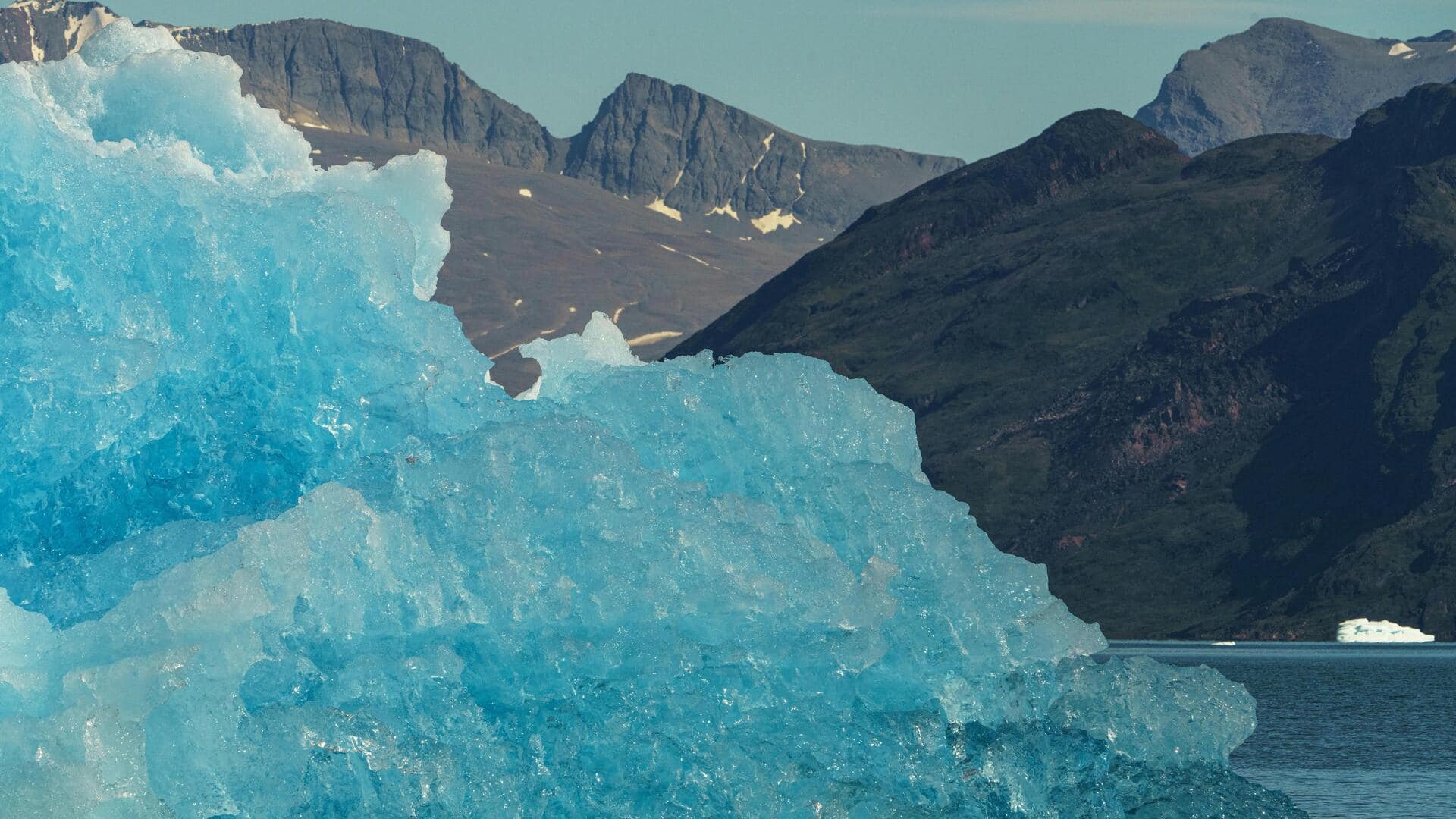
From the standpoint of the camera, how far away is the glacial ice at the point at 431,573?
27750mm

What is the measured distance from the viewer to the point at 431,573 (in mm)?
29266

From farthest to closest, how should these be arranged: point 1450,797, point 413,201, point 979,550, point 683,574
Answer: point 1450,797, point 413,201, point 979,550, point 683,574

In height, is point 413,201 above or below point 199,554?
above

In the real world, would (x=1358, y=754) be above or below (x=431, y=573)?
below

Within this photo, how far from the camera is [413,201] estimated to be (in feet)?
142

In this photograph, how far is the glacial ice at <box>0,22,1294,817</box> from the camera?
2775cm

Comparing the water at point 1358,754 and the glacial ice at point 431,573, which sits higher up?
the glacial ice at point 431,573

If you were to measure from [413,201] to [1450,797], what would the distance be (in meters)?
90.7

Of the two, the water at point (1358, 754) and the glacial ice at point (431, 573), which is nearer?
the glacial ice at point (431, 573)

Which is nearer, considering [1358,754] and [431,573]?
[431,573]

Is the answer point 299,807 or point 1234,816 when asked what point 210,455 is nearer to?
point 299,807

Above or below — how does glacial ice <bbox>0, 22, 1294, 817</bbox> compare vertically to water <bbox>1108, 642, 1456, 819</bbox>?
above

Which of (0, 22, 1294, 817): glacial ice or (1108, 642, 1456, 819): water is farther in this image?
(1108, 642, 1456, 819): water

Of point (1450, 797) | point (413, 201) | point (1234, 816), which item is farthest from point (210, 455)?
point (1450, 797)
